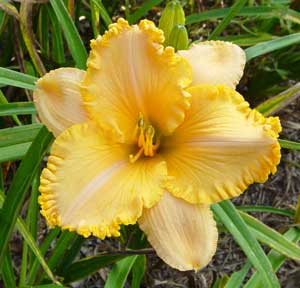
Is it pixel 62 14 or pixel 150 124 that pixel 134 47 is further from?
pixel 62 14

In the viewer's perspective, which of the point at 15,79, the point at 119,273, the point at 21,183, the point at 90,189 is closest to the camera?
the point at 90,189

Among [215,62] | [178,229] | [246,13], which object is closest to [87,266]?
[178,229]

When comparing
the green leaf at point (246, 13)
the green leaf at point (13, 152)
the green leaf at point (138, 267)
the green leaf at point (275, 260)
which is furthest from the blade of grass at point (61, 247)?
the green leaf at point (246, 13)

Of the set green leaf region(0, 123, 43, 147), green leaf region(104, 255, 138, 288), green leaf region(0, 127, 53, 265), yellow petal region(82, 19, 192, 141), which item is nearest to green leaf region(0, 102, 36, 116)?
green leaf region(0, 123, 43, 147)

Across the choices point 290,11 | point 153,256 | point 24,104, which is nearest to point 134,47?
point 24,104

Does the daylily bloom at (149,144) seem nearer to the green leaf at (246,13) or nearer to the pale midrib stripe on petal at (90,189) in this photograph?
the pale midrib stripe on petal at (90,189)

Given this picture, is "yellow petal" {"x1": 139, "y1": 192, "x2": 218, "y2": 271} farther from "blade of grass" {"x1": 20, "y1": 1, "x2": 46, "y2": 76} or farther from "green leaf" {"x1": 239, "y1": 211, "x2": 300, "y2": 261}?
"blade of grass" {"x1": 20, "y1": 1, "x2": 46, "y2": 76}

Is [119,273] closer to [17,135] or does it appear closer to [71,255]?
[71,255]
